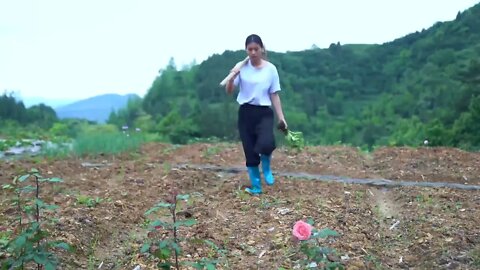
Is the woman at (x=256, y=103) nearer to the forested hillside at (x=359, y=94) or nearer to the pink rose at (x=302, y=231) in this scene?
the pink rose at (x=302, y=231)

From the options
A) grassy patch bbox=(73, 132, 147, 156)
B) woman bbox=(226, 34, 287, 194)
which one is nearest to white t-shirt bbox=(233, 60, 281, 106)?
woman bbox=(226, 34, 287, 194)

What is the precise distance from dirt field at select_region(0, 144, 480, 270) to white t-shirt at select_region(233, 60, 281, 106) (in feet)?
2.82

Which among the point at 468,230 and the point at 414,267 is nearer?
the point at 414,267

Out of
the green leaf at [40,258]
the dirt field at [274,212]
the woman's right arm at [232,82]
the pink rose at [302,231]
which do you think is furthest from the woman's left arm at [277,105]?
the green leaf at [40,258]

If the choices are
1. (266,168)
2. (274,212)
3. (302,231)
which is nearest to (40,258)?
(302,231)

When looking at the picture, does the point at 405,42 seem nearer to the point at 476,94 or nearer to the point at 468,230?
the point at 476,94

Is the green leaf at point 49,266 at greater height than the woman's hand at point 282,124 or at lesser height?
lesser

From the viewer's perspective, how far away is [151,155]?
329 inches

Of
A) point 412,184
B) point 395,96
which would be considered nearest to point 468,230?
point 412,184

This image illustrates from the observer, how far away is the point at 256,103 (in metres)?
5.18

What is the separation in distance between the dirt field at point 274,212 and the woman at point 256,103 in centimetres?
38

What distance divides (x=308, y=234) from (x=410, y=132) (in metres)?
14.4

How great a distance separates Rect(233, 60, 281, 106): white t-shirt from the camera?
16.8ft

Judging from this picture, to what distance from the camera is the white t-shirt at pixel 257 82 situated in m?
5.12
